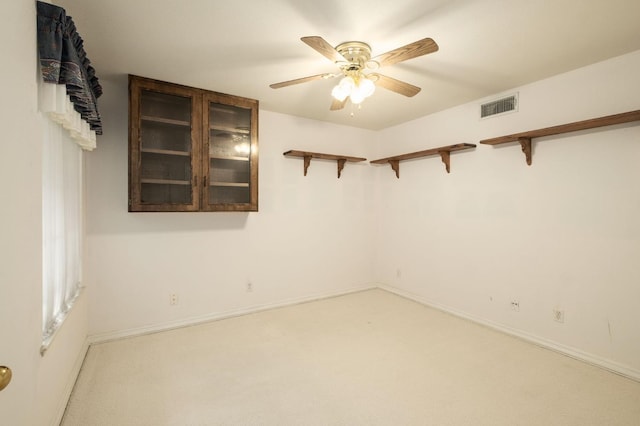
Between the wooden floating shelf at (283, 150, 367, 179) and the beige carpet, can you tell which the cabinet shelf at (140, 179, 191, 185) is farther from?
the beige carpet

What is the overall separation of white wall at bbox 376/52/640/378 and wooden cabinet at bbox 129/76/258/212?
7.30 ft

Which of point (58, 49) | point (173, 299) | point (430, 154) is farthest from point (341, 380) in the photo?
point (430, 154)

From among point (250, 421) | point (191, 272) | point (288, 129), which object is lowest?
point (250, 421)

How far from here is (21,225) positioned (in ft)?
3.74

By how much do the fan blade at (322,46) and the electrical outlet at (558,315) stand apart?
2.79 metres

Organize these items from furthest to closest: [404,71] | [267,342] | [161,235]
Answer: [161,235] → [267,342] → [404,71]

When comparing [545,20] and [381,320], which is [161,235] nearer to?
[381,320]

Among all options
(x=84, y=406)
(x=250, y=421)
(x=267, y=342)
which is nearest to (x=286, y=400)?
(x=250, y=421)

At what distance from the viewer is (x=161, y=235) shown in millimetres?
3186

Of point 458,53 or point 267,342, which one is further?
point 267,342

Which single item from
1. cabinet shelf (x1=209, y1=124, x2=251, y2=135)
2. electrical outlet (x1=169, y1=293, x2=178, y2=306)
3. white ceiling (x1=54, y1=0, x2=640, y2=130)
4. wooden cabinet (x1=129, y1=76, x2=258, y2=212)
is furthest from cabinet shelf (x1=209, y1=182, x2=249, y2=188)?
electrical outlet (x1=169, y1=293, x2=178, y2=306)

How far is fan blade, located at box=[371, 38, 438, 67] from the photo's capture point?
67.5 inches

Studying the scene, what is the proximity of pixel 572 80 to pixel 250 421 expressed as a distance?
3.57 m

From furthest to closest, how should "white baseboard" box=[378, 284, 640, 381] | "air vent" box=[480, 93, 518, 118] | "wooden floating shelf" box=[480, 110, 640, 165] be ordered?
"air vent" box=[480, 93, 518, 118]
"white baseboard" box=[378, 284, 640, 381]
"wooden floating shelf" box=[480, 110, 640, 165]
